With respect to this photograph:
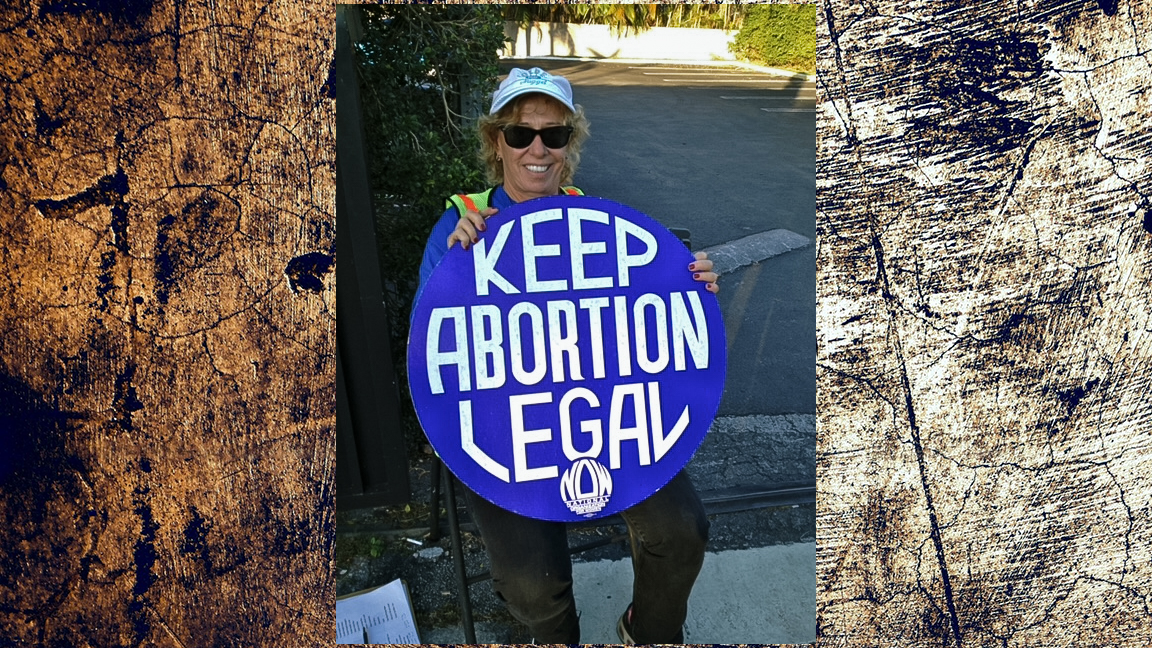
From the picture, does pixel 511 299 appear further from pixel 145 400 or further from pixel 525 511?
pixel 145 400

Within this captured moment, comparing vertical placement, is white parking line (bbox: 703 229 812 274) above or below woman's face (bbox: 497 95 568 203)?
above

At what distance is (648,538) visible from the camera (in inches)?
74.4

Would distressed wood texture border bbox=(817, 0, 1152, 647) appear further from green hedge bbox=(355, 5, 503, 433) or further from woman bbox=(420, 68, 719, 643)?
green hedge bbox=(355, 5, 503, 433)

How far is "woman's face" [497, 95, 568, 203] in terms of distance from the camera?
194cm

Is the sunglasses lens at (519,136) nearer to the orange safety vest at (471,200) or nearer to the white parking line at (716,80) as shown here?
the orange safety vest at (471,200)

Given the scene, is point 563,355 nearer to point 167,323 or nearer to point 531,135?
point 531,135

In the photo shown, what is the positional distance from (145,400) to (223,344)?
21cm

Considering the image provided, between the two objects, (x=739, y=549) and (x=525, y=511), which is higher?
(x=525, y=511)

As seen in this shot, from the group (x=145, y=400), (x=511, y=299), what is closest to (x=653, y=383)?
(x=511, y=299)

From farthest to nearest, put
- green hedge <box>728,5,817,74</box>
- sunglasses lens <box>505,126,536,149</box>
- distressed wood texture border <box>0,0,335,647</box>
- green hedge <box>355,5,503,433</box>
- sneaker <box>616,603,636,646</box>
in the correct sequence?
green hedge <box>728,5,817,74</box>, green hedge <box>355,5,503,433</box>, sneaker <box>616,603,636,646</box>, sunglasses lens <box>505,126,536,149</box>, distressed wood texture border <box>0,0,335,647</box>

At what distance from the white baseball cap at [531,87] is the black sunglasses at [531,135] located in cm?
6

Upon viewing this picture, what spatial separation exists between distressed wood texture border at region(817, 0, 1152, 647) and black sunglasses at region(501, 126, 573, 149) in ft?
2.40

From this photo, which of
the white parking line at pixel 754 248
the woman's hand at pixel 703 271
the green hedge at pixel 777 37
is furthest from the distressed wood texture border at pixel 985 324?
the green hedge at pixel 777 37

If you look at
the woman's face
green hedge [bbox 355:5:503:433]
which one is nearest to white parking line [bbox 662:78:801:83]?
green hedge [bbox 355:5:503:433]
